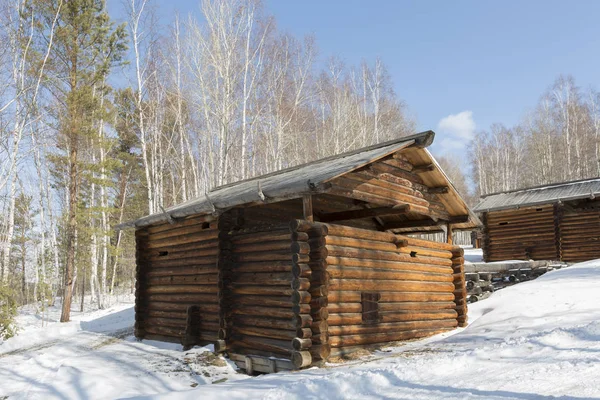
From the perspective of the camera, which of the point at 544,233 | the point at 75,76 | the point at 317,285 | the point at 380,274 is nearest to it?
the point at 317,285

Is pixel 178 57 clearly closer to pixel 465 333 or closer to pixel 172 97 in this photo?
pixel 172 97

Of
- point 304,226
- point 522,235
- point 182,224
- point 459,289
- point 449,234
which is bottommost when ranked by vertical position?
point 459,289

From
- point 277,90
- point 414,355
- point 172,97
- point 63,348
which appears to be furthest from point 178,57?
point 414,355

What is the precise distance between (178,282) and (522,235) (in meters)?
18.1

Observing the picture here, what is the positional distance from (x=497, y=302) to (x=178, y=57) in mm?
20110

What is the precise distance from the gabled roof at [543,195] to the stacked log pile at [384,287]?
11235 millimetres

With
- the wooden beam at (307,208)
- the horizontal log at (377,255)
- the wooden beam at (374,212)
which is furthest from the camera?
the wooden beam at (374,212)

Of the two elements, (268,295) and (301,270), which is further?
(268,295)

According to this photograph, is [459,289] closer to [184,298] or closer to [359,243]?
[359,243]

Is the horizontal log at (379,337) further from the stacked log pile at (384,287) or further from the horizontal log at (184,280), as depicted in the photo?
the horizontal log at (184,280)

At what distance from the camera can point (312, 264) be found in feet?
31.1

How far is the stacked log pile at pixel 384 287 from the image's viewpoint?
32.7 ft

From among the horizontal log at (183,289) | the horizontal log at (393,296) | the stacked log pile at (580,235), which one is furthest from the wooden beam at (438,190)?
the stacked log pile at (580,235)

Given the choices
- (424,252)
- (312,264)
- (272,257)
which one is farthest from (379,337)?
(272,257)
